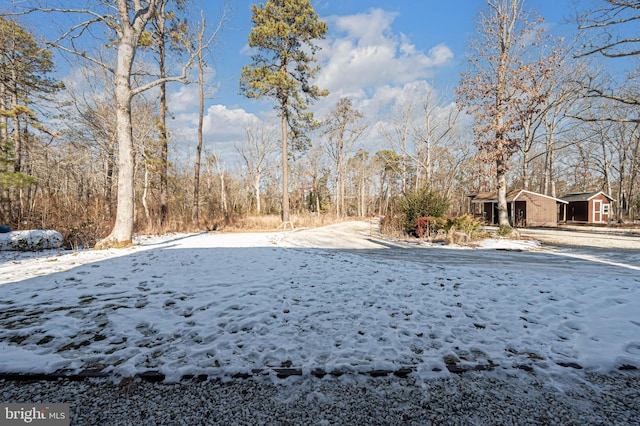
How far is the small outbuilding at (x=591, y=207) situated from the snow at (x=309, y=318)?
24345mm

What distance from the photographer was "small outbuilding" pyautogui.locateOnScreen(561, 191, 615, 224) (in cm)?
2225

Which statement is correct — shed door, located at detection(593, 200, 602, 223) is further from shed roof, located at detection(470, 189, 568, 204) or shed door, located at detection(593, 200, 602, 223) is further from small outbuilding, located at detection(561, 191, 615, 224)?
shed roof, located at detection(470, 189, 568, 204)

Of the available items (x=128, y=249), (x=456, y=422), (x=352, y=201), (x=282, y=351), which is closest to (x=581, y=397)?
(x=456, y=422)

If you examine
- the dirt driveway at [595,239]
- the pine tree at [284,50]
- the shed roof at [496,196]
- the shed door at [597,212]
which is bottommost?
the dirt driveway at [595,239]

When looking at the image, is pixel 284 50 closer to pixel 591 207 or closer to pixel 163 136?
pixel 163 136

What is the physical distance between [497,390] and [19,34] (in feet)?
55.5

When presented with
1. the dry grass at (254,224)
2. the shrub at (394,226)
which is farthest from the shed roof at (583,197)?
the dry grass at (254,224)

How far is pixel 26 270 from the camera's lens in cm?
441

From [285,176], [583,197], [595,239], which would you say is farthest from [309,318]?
[583,197]

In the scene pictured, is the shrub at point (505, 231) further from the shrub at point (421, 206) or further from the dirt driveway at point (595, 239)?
the shrub at point (421, 206)

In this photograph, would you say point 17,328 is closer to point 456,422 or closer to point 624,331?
point 456,422

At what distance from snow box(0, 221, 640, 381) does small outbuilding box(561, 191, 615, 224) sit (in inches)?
958

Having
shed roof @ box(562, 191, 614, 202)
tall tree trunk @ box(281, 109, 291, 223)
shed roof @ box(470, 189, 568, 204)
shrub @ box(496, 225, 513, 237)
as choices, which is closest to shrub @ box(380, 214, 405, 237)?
shrub @ box(496, 225, 513, 237)

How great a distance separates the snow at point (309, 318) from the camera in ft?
6.35
